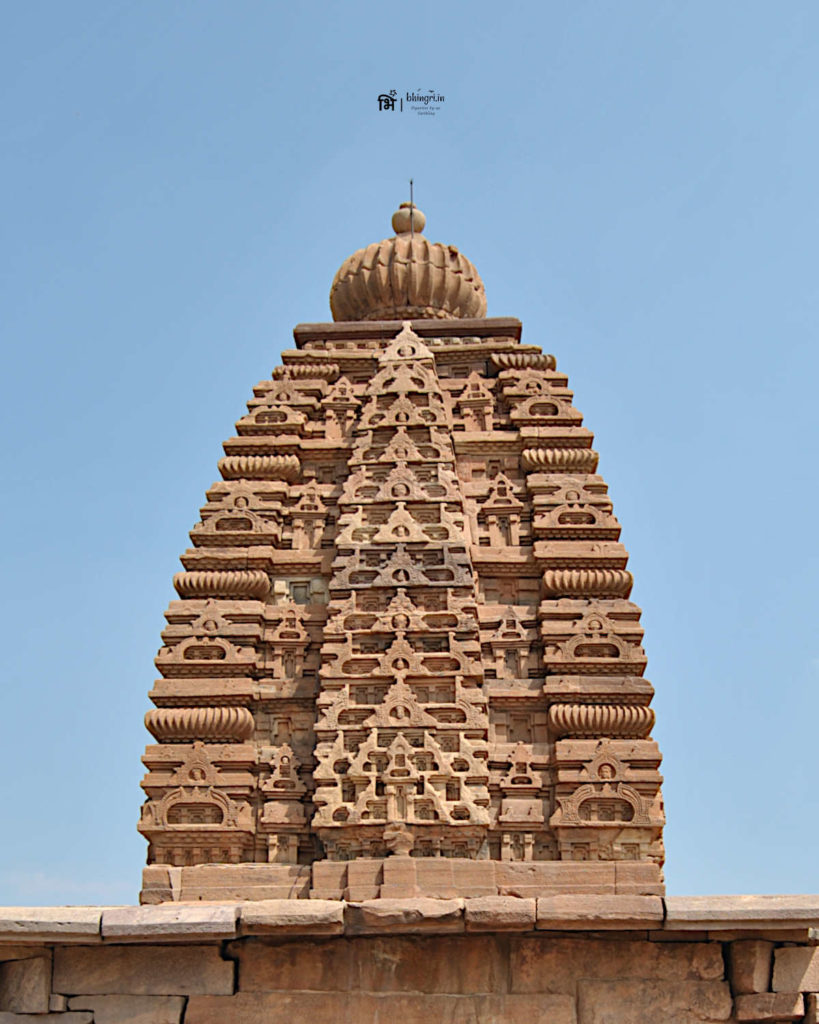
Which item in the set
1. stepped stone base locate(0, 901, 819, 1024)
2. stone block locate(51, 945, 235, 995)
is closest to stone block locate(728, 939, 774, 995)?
stepped stone base locate(0, 901, 819, 1024)

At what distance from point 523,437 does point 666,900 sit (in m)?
5.51

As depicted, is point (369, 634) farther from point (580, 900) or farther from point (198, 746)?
point (580, 900)

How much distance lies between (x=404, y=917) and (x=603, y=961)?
1.39m

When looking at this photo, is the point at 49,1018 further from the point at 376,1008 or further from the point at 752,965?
the point at 752,965

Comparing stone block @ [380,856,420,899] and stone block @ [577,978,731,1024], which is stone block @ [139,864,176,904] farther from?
stone block @ [577,978,731,1024]

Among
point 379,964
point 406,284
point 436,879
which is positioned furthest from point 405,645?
point 406,284

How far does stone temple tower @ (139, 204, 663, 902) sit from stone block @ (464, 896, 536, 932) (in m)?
1.19

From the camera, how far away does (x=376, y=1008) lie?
8.70m

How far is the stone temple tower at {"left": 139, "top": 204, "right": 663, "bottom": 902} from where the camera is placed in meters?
10.1

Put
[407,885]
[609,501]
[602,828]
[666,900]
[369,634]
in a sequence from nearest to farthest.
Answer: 1. [666,900]
2. [407,885]
3. [602,828]
4. [369,634]
5. [609,501]

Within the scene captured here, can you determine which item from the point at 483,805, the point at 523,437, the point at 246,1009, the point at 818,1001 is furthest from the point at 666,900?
the point at 523,437

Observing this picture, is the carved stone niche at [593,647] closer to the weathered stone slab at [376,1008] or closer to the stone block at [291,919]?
the weathered stone slab at [376,1008]

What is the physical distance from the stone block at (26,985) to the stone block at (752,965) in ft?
14.8

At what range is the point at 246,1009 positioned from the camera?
28.3 feet
